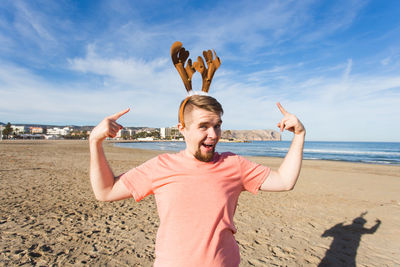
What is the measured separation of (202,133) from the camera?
56.6 inches

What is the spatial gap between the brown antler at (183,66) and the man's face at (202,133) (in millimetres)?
354

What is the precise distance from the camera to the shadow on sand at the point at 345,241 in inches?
166

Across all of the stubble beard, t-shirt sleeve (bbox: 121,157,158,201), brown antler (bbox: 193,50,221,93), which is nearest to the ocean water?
brown antler (bbox: 193,50,221,93)

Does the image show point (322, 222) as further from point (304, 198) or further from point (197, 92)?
point (197, 92)

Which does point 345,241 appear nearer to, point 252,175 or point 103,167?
point 252,175

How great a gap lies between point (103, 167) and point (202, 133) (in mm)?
630

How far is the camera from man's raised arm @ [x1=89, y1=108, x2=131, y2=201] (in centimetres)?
132

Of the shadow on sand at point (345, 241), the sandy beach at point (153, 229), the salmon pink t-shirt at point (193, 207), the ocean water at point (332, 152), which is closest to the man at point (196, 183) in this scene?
the salmon pink t-shirt at point (193, 207)

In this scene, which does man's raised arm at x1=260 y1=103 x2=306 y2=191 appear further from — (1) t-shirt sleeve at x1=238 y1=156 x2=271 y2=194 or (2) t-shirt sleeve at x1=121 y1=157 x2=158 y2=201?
(2) t-shirt sleeve at x1=121 y1=157 x2=158 y2=201

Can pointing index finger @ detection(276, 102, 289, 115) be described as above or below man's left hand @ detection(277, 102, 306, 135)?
above

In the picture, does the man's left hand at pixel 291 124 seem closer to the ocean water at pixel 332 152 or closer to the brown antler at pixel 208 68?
the brown antler at pixel 208 68

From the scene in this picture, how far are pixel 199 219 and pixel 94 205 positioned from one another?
6.43 meters

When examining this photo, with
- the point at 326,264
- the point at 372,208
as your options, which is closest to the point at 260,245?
the point at 326,264

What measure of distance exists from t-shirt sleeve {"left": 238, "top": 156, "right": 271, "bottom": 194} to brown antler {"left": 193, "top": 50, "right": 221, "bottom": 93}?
24.0 inches
